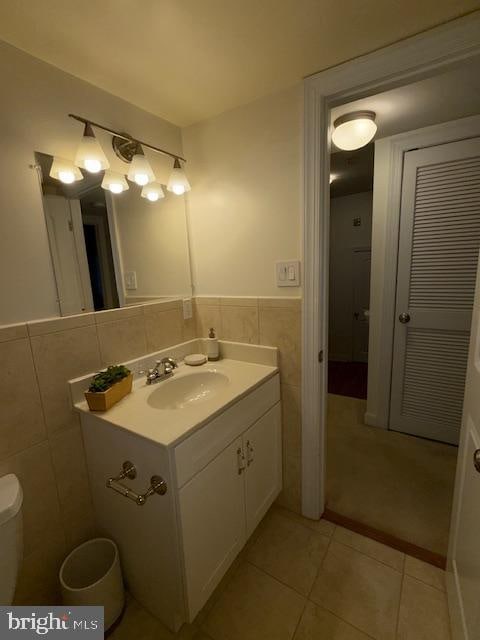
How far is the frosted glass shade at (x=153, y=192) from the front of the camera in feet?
4.42

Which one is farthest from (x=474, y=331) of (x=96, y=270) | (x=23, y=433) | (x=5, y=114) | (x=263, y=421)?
(x=5, y=114)

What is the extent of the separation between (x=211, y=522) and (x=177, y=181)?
4.85 feet

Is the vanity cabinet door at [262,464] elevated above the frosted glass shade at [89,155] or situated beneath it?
situated beneath

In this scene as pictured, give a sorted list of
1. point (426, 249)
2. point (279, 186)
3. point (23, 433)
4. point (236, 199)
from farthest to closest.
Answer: point (426, 249) < point (236, 199) < point (279, 186) < point (23, 433)

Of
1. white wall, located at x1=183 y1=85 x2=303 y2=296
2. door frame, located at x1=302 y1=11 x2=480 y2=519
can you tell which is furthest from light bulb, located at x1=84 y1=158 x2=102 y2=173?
door frame, located at x1=302 y1=11 x2=480 y2=519

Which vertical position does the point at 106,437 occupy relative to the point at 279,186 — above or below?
below

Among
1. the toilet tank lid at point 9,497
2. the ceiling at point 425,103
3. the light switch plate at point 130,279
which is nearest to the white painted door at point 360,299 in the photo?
the ceiling at point 425,103

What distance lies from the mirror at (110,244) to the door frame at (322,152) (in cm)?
72

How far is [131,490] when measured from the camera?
3.19ft

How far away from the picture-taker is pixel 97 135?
1.14 metres

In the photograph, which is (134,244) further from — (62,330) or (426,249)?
(426,249)

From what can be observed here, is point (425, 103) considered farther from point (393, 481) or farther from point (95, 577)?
point (95, 577)

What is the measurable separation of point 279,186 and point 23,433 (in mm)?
1399

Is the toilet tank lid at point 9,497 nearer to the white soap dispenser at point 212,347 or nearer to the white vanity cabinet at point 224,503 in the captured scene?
the white vanity cabinet at point 224,503
